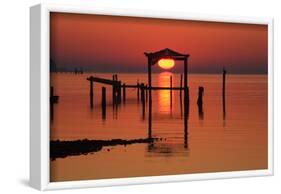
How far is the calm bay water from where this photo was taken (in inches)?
350

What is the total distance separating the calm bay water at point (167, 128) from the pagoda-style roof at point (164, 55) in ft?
0.65

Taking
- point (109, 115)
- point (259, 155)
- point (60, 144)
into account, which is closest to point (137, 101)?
point (109, 115)

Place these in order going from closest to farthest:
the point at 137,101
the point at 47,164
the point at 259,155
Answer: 1. the point at 47,164
2. the point at 137,101
3. the point at 259,155

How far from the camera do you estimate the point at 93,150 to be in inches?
354

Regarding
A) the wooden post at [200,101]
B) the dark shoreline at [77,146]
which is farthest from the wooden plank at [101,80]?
the wooden post at [200,101]

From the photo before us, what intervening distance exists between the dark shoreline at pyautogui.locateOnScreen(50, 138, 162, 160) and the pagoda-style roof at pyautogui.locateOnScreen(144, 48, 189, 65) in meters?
1.01

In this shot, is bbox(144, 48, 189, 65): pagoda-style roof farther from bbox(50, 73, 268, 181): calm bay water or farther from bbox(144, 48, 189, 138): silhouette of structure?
bbox(50, 73, 268, 181): calm bay water

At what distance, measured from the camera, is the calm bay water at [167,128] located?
8.88m

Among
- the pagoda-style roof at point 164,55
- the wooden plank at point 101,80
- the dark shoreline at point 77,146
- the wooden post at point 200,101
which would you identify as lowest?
the dark shoreline at point 77,146

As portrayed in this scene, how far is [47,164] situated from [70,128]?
49 centimetres

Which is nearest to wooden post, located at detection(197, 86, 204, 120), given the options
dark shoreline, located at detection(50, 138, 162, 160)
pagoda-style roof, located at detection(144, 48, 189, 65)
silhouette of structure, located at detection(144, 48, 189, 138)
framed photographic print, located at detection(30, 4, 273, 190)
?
framed photographic print, located at detection(30, 4, 273, 190)

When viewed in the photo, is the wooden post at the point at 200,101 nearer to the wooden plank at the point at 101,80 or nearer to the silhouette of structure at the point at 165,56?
the silhouette of structure at the point at 165,56
